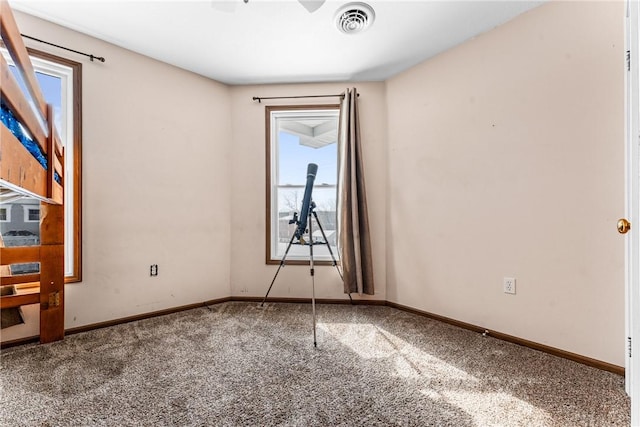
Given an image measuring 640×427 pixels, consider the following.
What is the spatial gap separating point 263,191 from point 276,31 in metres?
1.49

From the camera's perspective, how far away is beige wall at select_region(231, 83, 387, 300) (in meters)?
3.07

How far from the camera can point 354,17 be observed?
210 cm

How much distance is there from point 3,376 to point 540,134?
11.6ft

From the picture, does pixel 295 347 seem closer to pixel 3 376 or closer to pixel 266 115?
pixel 3 376

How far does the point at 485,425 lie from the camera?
1283mm

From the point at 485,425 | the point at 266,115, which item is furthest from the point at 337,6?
the point at 485,425

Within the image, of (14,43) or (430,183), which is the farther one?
(430,183)

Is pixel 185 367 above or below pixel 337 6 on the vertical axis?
below

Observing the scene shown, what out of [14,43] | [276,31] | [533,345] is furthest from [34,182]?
[533,345]

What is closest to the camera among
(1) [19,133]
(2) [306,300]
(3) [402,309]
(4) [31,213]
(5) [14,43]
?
(5) [14,43]

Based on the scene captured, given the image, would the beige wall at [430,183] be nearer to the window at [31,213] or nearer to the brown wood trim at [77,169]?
the brown wood trim at [77,169]

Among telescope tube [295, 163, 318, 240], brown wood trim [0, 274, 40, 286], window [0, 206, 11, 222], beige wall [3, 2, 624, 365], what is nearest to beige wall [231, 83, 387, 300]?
beige wall [3, 2, 624, 365]

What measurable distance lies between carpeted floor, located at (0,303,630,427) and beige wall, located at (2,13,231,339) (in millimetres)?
399

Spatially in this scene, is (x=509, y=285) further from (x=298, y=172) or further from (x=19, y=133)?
(x=19, y=133)
